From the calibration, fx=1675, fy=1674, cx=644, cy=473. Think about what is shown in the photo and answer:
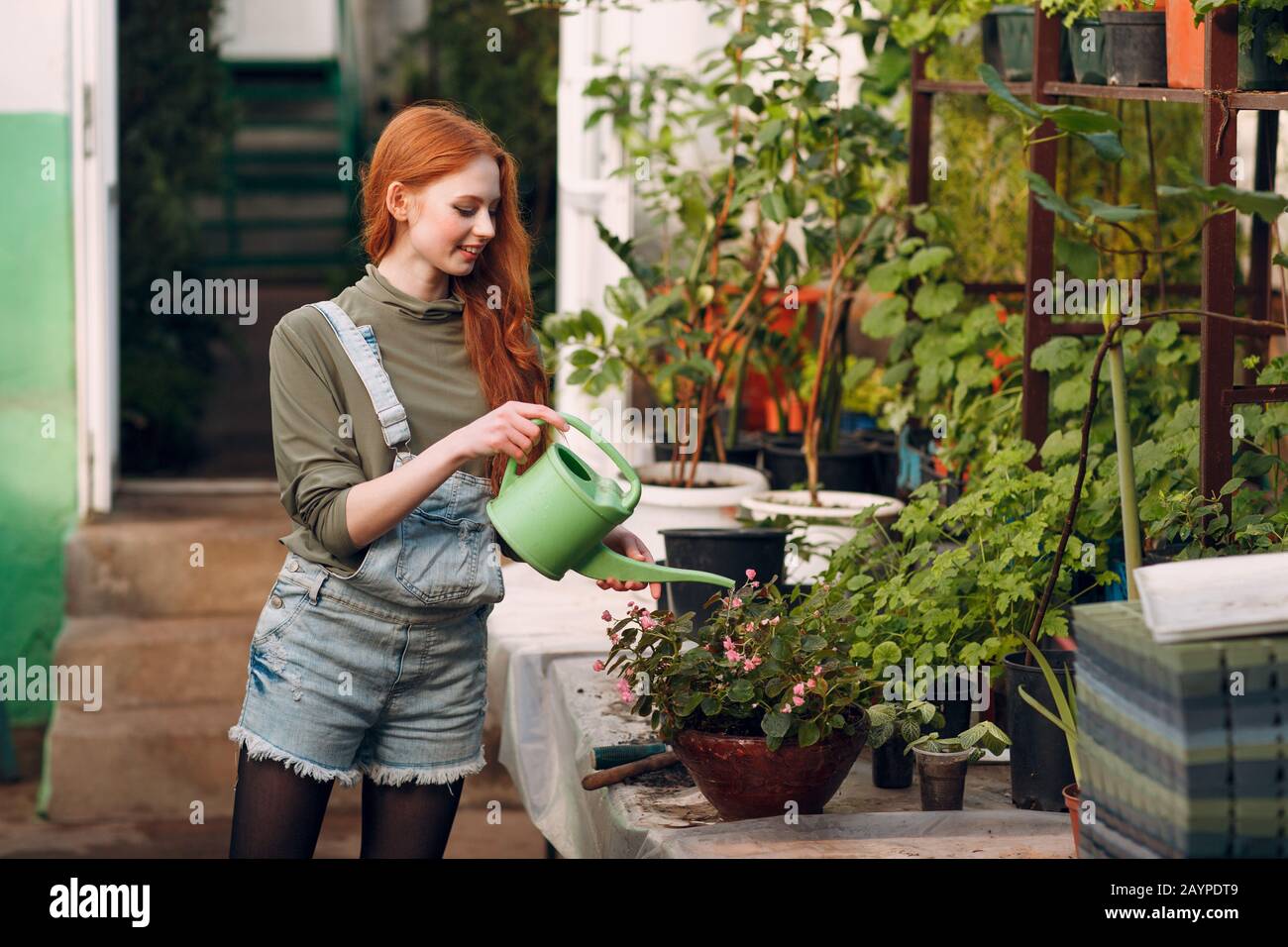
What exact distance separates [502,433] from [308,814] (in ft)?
1.97

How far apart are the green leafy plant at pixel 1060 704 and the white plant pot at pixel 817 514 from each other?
1075 mm

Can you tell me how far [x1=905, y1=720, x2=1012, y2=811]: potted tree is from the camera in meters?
2.57

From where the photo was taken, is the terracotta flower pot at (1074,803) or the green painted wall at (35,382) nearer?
the terracotta flower pot at (1074,803)

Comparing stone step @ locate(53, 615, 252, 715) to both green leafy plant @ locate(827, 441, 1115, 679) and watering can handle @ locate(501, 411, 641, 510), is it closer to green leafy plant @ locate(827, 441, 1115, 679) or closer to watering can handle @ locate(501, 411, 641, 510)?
green leafy plant @ locate(827, 441, 1115, 679)

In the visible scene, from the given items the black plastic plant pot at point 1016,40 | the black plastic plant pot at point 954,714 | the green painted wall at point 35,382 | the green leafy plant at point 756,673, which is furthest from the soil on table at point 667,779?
the green painted wall at point 35,382

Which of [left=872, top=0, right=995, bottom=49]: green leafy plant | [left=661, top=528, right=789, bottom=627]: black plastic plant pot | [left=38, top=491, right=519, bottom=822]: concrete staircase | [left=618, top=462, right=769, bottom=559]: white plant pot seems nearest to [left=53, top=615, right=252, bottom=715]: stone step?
[left=38, top=491, right=519, bottom=822]: concrete staircase

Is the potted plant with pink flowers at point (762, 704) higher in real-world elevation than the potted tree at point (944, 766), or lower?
higher

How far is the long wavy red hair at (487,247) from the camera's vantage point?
2262 mm

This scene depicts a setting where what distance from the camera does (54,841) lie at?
14.6 feet

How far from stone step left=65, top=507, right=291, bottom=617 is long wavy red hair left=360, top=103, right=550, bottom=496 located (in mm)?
2868

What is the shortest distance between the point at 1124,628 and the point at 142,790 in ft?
11.8

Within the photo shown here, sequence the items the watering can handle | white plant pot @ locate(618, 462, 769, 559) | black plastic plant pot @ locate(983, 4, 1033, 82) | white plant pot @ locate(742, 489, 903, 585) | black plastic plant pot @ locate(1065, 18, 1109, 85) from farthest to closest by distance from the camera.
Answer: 1. white plant pot @ locate(618, 462, 769, 559)
2. black plastic plant pot @ locate(983, 4, 1033, 82)
3. white plant pot @ locate(742, 489, 903, 585)
4. black plastic plant pot @ locate(1065, 18, 1109, 85)
5. the watering can handle

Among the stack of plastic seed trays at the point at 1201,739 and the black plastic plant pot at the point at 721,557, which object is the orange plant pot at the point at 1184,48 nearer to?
the black plastic plant pot at the point at 721,557
